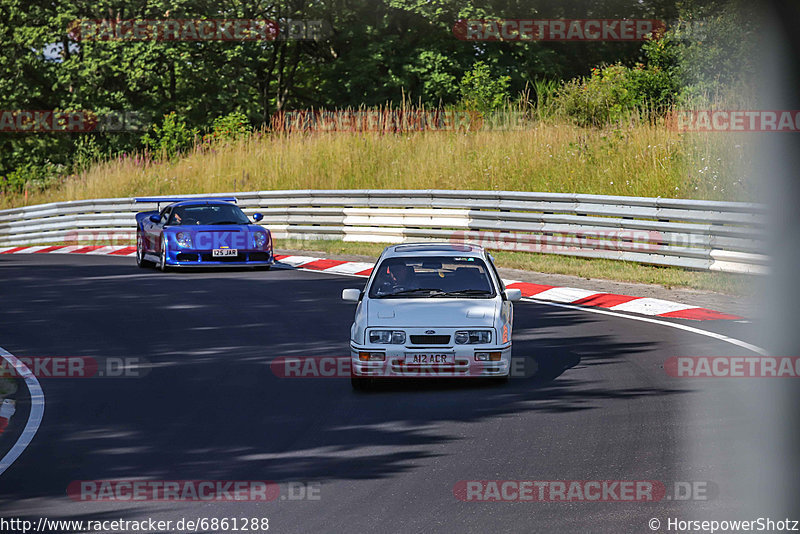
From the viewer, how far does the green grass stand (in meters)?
17.3

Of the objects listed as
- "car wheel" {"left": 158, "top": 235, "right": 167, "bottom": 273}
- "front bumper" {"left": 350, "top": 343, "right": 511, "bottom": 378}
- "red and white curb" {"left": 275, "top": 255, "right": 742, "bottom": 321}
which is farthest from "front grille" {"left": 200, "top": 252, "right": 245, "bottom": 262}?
"front bumper" {"left": 350, "top": 343, "right": 511, "bottom": 378}

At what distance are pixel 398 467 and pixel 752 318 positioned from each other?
27.4 feet

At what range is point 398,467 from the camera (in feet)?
25.4

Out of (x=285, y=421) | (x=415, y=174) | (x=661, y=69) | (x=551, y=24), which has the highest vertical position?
(x=551, y=24)

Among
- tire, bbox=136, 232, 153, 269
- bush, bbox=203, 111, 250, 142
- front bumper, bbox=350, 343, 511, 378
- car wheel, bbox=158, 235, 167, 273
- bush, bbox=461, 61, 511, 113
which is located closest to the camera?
front bumper, bbox=350, 343, 511, 378

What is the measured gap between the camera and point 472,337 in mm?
10406

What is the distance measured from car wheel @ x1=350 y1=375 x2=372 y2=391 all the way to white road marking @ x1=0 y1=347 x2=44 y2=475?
2830 millimetres

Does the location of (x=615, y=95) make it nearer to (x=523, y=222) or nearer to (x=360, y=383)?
(x=523, y=222)

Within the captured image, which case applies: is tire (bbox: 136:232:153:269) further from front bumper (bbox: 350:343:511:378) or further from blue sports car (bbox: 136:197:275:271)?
front bumper (bbox: 350:343:511:378)

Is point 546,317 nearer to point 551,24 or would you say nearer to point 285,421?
point 285,421

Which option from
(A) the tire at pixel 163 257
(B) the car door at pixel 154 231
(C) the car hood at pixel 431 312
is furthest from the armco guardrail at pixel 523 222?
(C) the car hood at pixel 431 312

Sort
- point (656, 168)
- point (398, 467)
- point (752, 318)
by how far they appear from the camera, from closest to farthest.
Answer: point (398, 467), point (752, 318), point (656, 168)

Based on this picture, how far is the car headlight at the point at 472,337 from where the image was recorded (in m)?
10.4

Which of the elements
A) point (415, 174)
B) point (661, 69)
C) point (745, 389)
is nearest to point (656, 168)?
point (415, 174)
